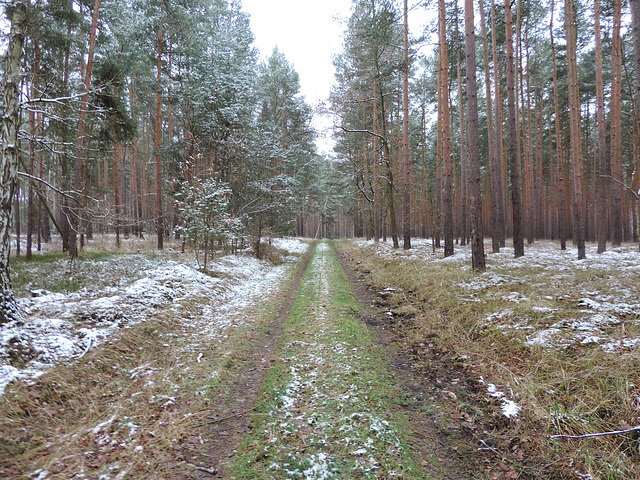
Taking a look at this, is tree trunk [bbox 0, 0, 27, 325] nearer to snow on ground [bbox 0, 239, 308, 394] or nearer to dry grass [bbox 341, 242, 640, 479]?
snow on ground [bbox 0, 239, 308, 394]

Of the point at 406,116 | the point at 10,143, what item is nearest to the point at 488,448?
the point at 10,143

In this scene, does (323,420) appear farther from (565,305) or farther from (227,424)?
(565,305)

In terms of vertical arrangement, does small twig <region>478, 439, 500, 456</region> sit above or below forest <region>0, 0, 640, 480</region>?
below

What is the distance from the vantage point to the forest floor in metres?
2.70

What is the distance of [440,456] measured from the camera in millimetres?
2826

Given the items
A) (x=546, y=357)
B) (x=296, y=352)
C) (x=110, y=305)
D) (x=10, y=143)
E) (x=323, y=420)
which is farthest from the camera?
(x=110, y=305)

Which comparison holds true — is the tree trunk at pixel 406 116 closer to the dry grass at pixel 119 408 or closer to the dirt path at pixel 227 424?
the dirt path at pixel 227 424

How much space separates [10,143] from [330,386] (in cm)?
649

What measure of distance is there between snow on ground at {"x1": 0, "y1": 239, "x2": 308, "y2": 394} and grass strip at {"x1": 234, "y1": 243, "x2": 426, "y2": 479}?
94.9 inches

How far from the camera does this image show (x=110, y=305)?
593 centimetres

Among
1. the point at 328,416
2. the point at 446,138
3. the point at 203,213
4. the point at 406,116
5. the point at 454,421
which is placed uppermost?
the point at 406,116

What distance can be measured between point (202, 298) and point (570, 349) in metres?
8.09

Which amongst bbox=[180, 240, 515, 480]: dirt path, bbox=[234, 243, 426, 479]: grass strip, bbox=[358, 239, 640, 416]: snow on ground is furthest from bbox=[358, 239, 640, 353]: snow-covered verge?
bbox=[234, 243, 426, 479]: grass strip

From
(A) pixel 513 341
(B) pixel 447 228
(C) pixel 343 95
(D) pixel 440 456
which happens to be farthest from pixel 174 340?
(C) pixel 343 95
